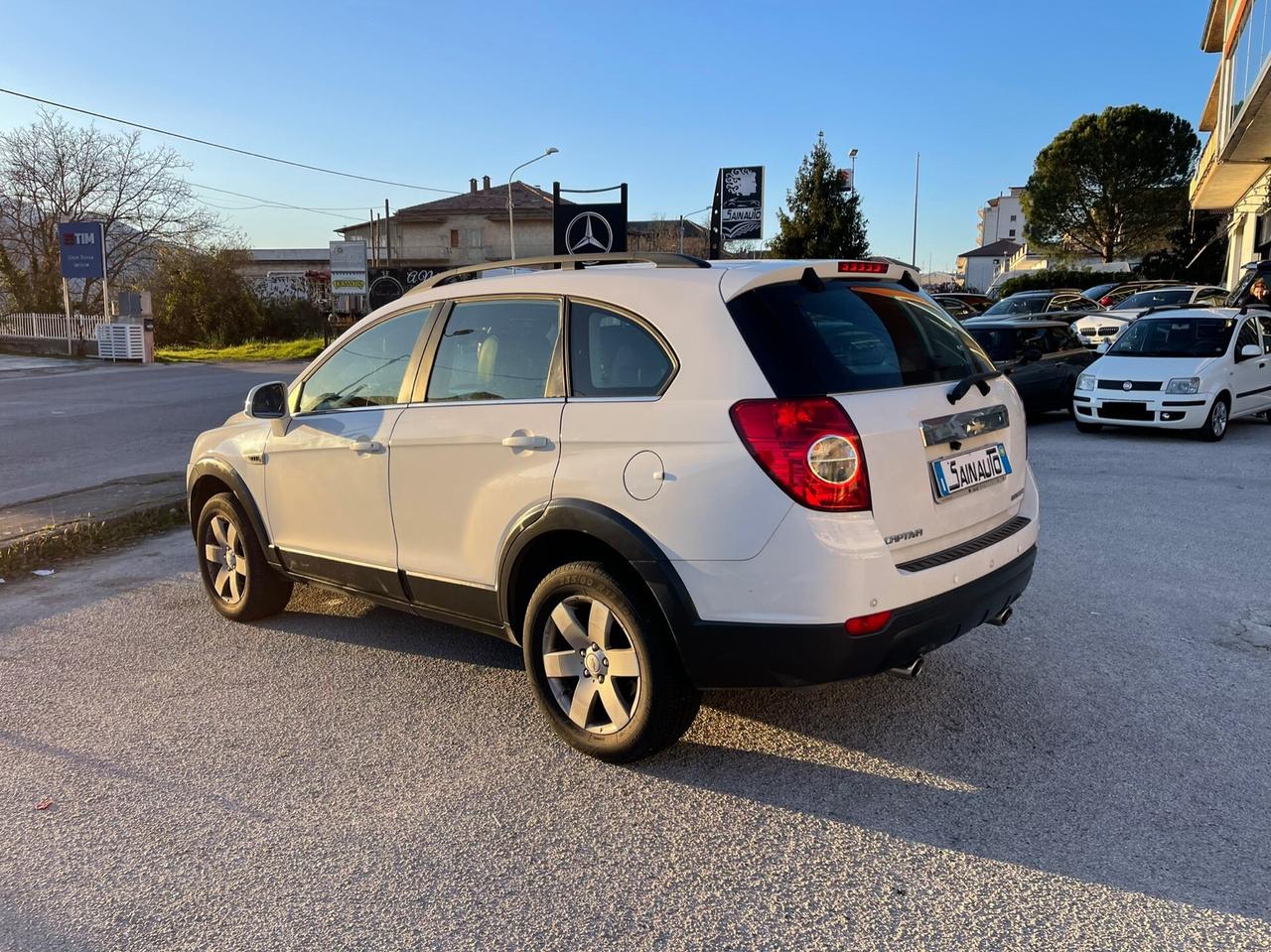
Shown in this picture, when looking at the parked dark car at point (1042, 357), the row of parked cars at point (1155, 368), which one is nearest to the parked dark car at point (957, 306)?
the row of parked cars at point (1155, 368)

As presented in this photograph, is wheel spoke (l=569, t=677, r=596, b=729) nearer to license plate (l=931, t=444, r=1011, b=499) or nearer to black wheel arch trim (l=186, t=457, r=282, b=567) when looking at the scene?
license plate (l=931, t=444, r=1011, b=499)

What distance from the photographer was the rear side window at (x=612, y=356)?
3.32 m

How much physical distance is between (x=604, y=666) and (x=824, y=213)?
107 ft

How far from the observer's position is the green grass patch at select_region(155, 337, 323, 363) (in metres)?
31.7

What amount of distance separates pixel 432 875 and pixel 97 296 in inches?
1788

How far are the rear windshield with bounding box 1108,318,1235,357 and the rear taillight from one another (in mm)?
10556

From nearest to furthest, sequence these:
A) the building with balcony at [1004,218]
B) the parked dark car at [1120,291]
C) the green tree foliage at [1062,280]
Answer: the parked dark car at [1120,291], the green tree foliage at [1062,280], the building with balcony at [1004,218]

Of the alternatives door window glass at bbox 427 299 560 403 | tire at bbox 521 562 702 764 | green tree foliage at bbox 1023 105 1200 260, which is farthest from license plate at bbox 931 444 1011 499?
green tree foliage at bbox 1023 105 1200 260

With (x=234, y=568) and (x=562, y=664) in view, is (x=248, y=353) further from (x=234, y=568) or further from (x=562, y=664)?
(x=562, y=664)

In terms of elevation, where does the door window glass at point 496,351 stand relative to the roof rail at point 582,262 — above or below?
below

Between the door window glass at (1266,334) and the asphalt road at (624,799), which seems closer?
the asphalt road at (624,799)

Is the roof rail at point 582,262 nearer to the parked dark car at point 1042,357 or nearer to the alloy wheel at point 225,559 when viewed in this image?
the alloy wheel at point 225,559

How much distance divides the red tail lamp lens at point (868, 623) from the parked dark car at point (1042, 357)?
10.3 metres

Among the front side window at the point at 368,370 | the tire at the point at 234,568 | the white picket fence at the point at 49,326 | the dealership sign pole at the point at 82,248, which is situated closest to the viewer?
the front side window at the point at 368,370
